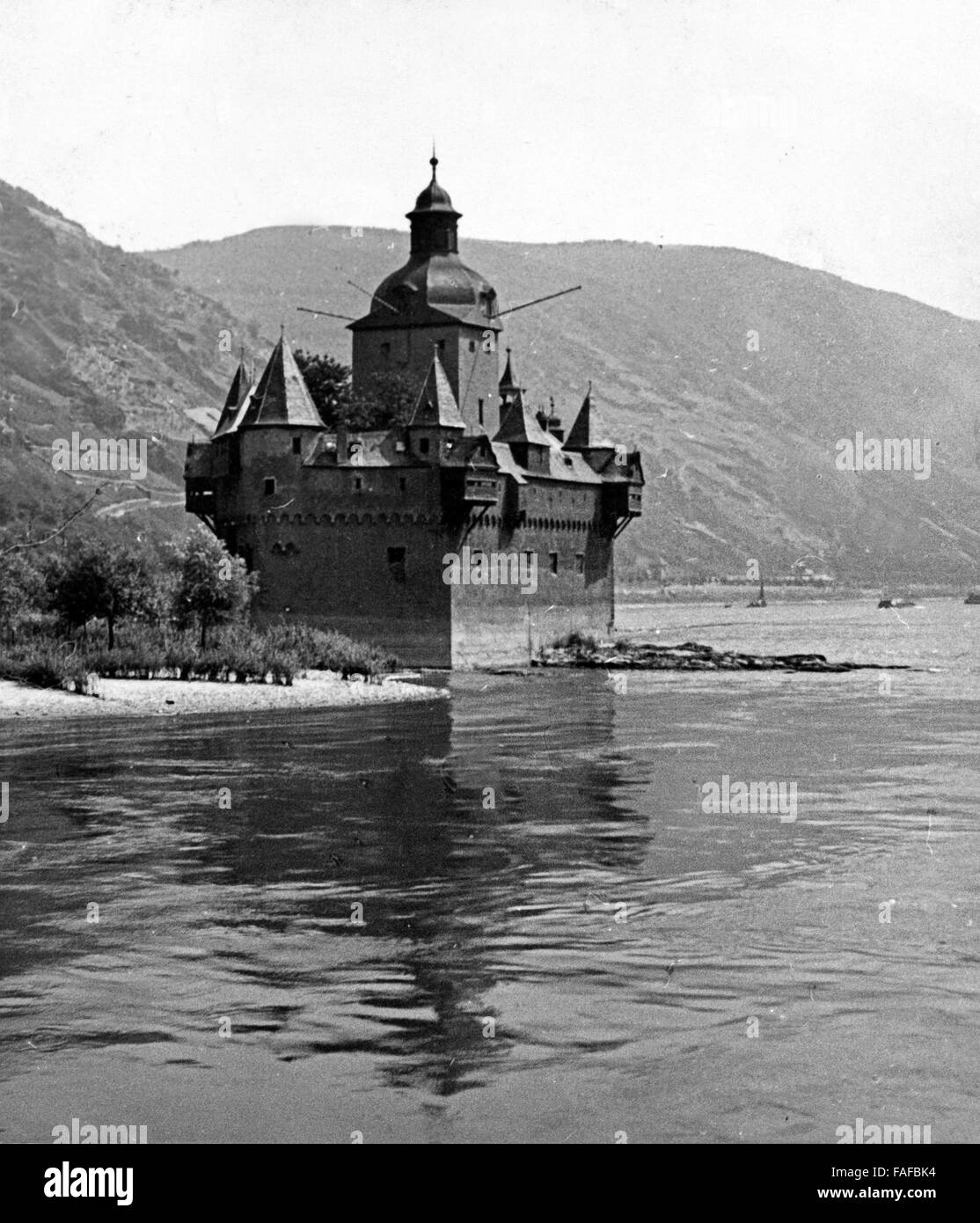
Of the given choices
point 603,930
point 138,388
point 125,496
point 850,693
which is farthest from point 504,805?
point 138,388

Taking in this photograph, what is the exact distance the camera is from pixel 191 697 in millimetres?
45844

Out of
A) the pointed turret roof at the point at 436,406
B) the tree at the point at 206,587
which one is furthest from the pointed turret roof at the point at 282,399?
the tree at the point at 206,587

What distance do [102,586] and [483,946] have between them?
114ft

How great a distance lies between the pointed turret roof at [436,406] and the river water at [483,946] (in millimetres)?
32826

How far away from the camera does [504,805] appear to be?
88.9ft

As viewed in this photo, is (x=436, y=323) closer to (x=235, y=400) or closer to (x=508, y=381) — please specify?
(x=508, y=381)

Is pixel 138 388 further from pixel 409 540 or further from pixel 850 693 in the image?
pixel 850 693

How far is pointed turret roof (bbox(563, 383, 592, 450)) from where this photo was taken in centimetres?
7988

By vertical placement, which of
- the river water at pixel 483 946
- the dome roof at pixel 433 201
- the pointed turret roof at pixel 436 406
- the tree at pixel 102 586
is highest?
the dome roof at pixel 433 201

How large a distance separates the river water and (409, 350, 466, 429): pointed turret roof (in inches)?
1292

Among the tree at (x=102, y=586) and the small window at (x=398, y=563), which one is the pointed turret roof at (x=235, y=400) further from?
the tree at (x=102, y=586)

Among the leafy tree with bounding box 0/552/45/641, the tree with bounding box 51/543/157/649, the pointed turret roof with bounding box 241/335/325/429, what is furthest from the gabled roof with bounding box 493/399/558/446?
the tree with bounding box 51/543/157/649

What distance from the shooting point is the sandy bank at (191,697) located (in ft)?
139

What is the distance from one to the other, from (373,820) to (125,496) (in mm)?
125708
